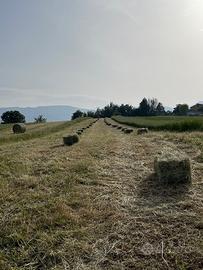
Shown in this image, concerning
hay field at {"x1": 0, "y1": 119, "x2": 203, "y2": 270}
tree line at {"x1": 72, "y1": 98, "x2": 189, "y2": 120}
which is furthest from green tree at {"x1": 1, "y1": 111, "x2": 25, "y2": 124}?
hay field at {"x1": 0, "y1": 119, "x2": 203, "y2": 270}

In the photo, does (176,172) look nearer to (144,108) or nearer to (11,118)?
(11,118)

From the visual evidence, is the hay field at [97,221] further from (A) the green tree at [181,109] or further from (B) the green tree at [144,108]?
(B) the green tree at [144,108]

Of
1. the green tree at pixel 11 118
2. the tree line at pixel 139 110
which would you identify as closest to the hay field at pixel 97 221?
the green tree at pixel 11 118

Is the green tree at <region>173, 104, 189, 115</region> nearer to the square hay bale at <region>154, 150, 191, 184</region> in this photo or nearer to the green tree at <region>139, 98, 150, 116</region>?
the green tree at <region>139, 98, 150, 116</region>

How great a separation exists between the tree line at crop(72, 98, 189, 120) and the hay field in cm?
13533

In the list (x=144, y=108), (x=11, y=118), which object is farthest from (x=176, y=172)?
(x=144, y=108)

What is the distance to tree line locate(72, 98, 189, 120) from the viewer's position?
148875 millimetres

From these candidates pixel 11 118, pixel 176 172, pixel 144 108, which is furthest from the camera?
pixel 144 108

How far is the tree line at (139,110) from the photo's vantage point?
149 metres

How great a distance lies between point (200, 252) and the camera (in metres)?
5.74

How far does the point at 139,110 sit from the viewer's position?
15038 centimetres

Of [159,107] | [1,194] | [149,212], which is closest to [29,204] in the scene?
[1,194]

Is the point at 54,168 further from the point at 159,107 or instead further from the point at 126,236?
the point at 159,107

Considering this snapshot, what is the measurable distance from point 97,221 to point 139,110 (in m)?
144
